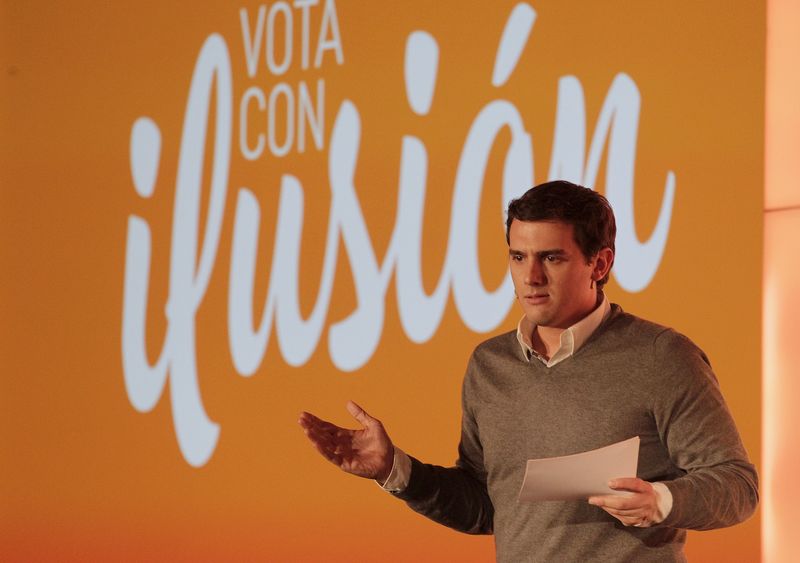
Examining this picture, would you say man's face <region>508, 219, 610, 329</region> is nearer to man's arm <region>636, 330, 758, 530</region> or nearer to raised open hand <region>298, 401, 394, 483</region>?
man's arm <region>636, 330, 758, 530</region>

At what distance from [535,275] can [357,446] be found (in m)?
0.45

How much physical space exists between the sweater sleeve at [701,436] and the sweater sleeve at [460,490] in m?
0.39

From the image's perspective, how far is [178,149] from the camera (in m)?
4.13

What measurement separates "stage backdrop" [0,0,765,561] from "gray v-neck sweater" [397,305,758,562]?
1436mm

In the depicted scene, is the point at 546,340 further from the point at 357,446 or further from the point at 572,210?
the point at 357,446

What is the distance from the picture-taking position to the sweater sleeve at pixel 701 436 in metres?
1.71

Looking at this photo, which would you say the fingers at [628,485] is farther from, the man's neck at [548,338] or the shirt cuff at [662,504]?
the man's neck at [548,338]

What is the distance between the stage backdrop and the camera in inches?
129

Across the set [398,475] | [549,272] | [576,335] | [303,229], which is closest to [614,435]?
[576,335]

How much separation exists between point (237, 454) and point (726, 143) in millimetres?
1957

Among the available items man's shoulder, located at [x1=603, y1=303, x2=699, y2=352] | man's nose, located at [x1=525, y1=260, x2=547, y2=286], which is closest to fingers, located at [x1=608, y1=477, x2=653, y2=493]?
man's shoulder, located at [x1=603, y1=303, x2=699, y2=352]

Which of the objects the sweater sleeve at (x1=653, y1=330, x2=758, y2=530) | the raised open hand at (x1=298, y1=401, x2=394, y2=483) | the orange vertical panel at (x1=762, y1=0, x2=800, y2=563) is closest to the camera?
the sweater sleeve at (x1=653, y1=330, x2=758, y2=530)

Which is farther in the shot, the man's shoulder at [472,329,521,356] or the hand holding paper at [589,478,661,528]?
the man's shoulder at [472,329,521,356]

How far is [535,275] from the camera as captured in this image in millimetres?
1880
